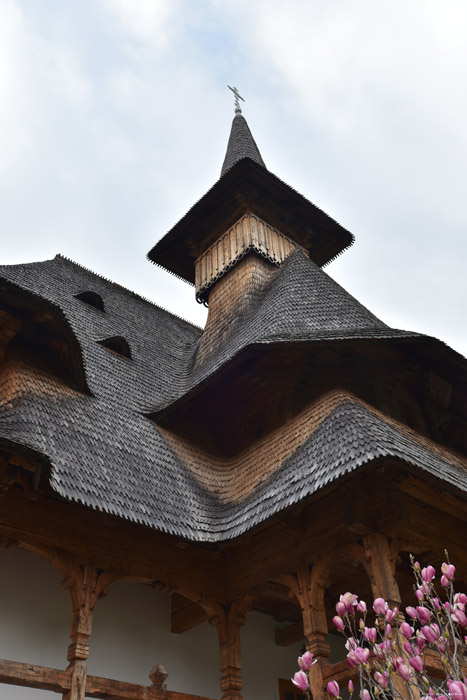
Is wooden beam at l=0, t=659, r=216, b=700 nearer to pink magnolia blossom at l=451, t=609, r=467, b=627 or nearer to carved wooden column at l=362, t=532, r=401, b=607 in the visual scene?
Answer: carved wooden column at l=362, t=532, r=401, b=607

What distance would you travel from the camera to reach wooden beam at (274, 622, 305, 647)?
27.4ft

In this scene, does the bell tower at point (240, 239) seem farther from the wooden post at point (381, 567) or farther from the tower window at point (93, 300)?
the wooden post at point (381, 567)

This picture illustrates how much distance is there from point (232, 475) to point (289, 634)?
93.1 inches

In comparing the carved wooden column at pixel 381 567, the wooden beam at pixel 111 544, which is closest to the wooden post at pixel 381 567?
the carved wooden column at pixel 381 567

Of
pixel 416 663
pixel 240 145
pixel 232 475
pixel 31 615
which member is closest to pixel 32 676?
pixel 31 615

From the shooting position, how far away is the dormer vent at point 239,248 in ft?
39.5

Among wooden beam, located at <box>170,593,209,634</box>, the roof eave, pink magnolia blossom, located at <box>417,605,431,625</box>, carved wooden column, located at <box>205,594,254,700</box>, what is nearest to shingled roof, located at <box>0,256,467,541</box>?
carved wooden column, located at <box>205,594,254,700</box>

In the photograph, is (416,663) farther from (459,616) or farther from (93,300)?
(93,300)

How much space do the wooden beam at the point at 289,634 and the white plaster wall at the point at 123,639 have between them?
0.09 metres

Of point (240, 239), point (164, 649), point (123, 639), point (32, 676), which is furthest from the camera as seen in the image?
point (240, 239)

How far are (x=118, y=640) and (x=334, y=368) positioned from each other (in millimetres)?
3900

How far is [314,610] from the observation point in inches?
239

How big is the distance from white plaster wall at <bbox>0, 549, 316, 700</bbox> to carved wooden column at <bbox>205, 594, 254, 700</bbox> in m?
0.94

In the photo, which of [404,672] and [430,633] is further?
[430,633]
